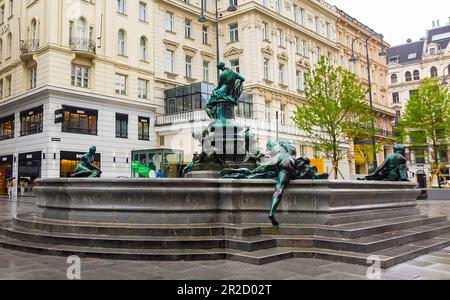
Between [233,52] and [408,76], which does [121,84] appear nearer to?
[233,52]

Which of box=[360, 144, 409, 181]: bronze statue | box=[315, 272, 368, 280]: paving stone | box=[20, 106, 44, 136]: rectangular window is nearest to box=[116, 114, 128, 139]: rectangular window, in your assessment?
box=[20, 106, 44, 136]: rectangular window

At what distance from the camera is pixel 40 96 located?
87.2 ft

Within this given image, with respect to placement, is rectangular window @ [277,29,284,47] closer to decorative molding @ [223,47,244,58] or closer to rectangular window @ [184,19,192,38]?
decorative molding @ [223,47,244,58]

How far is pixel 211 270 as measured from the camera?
5445 millimetres

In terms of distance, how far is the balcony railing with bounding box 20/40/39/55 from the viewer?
27.4m

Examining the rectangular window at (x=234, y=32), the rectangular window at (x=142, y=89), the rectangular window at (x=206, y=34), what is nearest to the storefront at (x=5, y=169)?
the rectangular window at (x=142, y=89)

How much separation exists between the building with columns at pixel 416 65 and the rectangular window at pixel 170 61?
45.0 m

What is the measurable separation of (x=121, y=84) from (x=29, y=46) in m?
6.88

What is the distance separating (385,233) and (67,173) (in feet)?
75.8

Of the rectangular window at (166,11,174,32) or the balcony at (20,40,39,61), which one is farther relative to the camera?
the rectangular window at (166,11,174,32)

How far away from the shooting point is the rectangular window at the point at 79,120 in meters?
26.7

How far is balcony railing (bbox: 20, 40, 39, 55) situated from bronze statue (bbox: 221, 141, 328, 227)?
2479 centimetres

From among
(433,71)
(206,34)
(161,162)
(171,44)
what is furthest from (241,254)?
(433,71)
